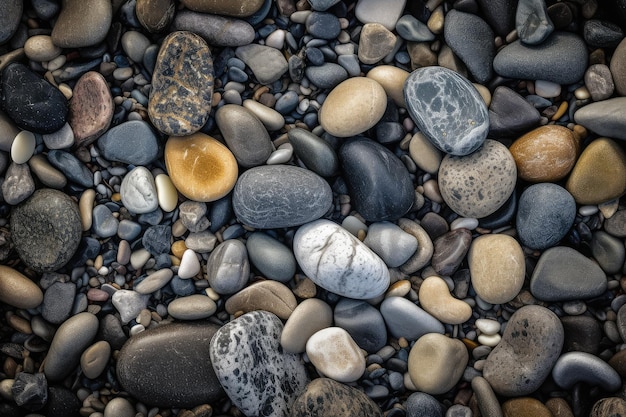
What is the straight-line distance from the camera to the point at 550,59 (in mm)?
1706

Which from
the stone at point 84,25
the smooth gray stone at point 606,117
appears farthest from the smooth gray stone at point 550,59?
the stone at point 84,25

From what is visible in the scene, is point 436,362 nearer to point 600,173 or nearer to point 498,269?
point 498,269

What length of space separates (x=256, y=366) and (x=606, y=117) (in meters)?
1.36

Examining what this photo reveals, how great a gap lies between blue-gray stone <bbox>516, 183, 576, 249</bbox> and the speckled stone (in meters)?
0.08

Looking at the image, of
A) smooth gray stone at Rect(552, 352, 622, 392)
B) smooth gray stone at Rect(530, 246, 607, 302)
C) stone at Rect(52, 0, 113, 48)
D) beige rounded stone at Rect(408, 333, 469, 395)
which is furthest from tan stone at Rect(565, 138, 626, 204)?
stone at Rect(52, 0, 113, 48)

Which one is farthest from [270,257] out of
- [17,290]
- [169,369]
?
[17,290]

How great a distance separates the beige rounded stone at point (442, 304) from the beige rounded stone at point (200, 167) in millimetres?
753

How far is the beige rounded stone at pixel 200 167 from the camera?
5.66 feet

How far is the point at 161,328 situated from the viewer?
1753 millimetres

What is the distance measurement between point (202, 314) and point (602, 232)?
1375mm

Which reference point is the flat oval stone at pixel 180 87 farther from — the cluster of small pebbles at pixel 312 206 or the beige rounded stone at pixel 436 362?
the beige rounded stone at pixel 436 362

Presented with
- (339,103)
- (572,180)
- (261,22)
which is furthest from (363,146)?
(572,180)

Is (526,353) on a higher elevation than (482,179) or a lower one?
lower

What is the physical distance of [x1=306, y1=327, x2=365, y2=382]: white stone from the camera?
169 centimetres
